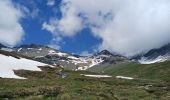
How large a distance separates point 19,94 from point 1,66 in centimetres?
5616

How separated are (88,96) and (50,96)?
5662 mm

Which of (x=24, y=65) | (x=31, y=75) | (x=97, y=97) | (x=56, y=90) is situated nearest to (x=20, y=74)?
(x=31, y=75)

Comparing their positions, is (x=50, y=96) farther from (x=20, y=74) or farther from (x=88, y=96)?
(x=20, y=74)

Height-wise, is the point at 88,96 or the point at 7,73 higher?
the point at 7,73

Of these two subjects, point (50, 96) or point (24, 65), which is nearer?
point (50, 96)

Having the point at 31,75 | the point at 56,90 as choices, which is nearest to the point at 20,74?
the point at 31,75

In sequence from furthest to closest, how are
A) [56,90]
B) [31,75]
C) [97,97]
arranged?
[31,75], [56,90], [97,97]

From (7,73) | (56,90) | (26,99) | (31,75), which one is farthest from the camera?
(31,75)

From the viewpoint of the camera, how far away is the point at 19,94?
56.4 meters

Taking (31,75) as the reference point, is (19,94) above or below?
below

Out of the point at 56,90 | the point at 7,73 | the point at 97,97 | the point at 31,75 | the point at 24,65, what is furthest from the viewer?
the point at 24,65

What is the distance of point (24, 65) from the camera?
132 m

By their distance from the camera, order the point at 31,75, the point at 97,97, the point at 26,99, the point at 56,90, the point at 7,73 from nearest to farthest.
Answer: the point at 26,99
the point at 97,97
the point at 56,90
the point at 7,73
the point at 31,75

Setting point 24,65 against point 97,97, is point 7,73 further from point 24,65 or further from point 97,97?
point 97,97
